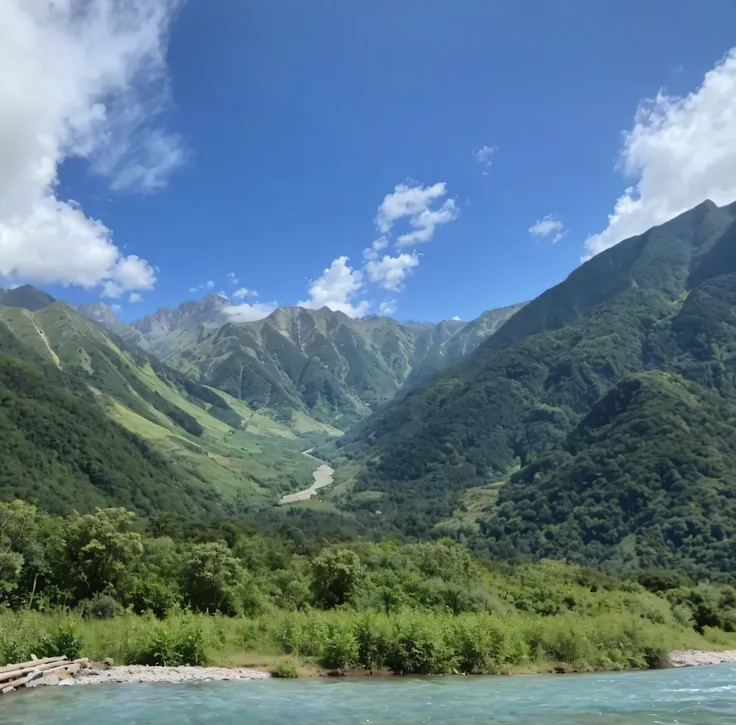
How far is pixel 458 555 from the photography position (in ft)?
387

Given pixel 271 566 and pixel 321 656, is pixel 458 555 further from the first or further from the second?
pixel 321 656

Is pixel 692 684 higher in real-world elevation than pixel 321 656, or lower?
lower

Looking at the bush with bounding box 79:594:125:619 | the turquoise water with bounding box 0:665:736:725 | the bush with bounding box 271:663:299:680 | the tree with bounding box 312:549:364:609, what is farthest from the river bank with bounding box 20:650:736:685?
the tree with bounding box 312:549:364:609

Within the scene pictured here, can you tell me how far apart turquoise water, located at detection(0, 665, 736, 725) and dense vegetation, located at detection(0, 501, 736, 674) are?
6961 millimetres

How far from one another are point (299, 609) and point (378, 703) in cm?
4991

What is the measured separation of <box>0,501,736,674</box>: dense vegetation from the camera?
55531mm

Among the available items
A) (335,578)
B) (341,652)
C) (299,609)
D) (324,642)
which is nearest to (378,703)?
(341,652)

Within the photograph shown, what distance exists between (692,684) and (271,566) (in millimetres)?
71517

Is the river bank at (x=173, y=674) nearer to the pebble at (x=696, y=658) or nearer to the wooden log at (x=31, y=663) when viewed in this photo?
the wooden log at (x=31, y=663)

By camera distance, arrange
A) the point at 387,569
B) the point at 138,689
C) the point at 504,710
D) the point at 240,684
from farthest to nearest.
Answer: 1. the point at 387,569
2. the point at 240,684
3. the point at 138,689
4. the point at 504,710

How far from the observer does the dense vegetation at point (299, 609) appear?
5553cm

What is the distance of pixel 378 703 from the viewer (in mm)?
39875

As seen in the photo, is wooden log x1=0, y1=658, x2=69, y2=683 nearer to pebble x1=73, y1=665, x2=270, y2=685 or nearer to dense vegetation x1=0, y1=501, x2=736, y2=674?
pebble x1=73, y1=665, x2=270, y2=685

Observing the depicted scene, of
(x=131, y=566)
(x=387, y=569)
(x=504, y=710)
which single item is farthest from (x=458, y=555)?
(x=504, y=710)
